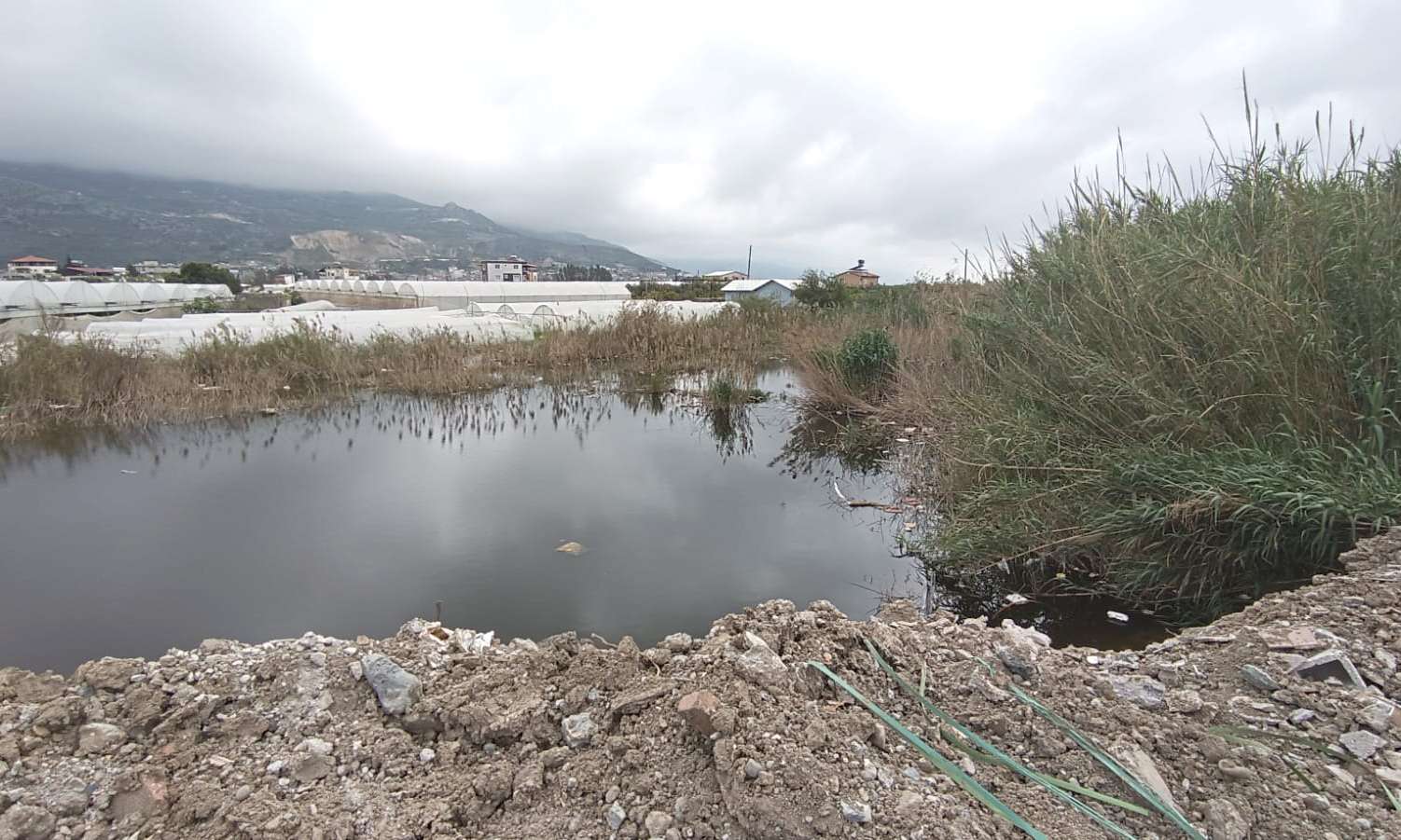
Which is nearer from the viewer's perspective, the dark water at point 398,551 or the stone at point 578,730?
the stone at point 578,730

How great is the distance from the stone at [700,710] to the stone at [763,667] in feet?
0.49

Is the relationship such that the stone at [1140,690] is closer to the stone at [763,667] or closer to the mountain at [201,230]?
the stone at [763,667]

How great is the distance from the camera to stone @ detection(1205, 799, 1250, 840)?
53.7 inches

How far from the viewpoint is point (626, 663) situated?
2.03 meters

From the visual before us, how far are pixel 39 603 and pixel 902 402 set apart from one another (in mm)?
7503

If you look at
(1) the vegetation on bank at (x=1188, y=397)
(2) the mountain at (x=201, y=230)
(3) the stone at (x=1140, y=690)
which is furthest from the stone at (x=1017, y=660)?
(2) the mountain at (x=201, y=230)

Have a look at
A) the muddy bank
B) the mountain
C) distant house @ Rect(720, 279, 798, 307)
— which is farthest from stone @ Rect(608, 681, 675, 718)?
the mountain

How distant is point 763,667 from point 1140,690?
1160 millimetres

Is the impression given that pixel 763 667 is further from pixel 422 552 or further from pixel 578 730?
pixel 422 552

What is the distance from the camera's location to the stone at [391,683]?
6.35 feet

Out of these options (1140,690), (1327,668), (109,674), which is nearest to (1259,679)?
(1327,668)

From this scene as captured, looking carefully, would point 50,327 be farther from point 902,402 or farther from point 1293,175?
point 1293,175

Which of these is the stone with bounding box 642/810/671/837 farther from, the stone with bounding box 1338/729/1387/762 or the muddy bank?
the stone with bounding box 1338/729/1387/762

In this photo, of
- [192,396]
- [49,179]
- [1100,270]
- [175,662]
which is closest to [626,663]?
[175,662]
